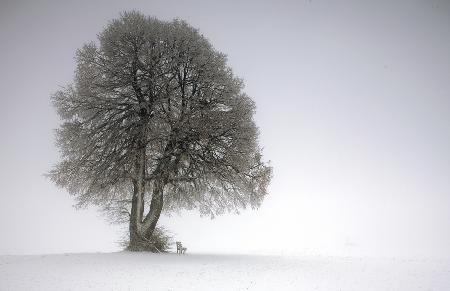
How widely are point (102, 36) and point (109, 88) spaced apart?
3131 mm

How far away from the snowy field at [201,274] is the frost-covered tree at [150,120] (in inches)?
170

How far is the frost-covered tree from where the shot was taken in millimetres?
23203

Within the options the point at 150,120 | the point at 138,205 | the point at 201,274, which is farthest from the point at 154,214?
the point at 201,274

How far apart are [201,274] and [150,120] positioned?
9.09 metres

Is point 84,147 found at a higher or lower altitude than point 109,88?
lower

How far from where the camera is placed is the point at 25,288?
14.1 m

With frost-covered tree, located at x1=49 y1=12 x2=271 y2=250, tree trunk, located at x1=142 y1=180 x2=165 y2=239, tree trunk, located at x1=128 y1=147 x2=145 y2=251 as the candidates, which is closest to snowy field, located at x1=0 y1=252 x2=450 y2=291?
tree trunk, located at x1=128 y1=147 x2=145 y2=251

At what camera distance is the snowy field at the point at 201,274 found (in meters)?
15.3

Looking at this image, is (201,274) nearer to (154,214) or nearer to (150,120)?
(154,214)

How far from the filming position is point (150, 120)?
22.5 m

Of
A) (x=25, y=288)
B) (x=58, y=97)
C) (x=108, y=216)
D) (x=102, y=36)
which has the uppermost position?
(x=102, y=36)

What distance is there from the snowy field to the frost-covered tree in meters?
4.32

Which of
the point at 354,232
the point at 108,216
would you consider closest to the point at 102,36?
the point at 108,216

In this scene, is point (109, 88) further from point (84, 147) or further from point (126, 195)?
point (126, 195)
